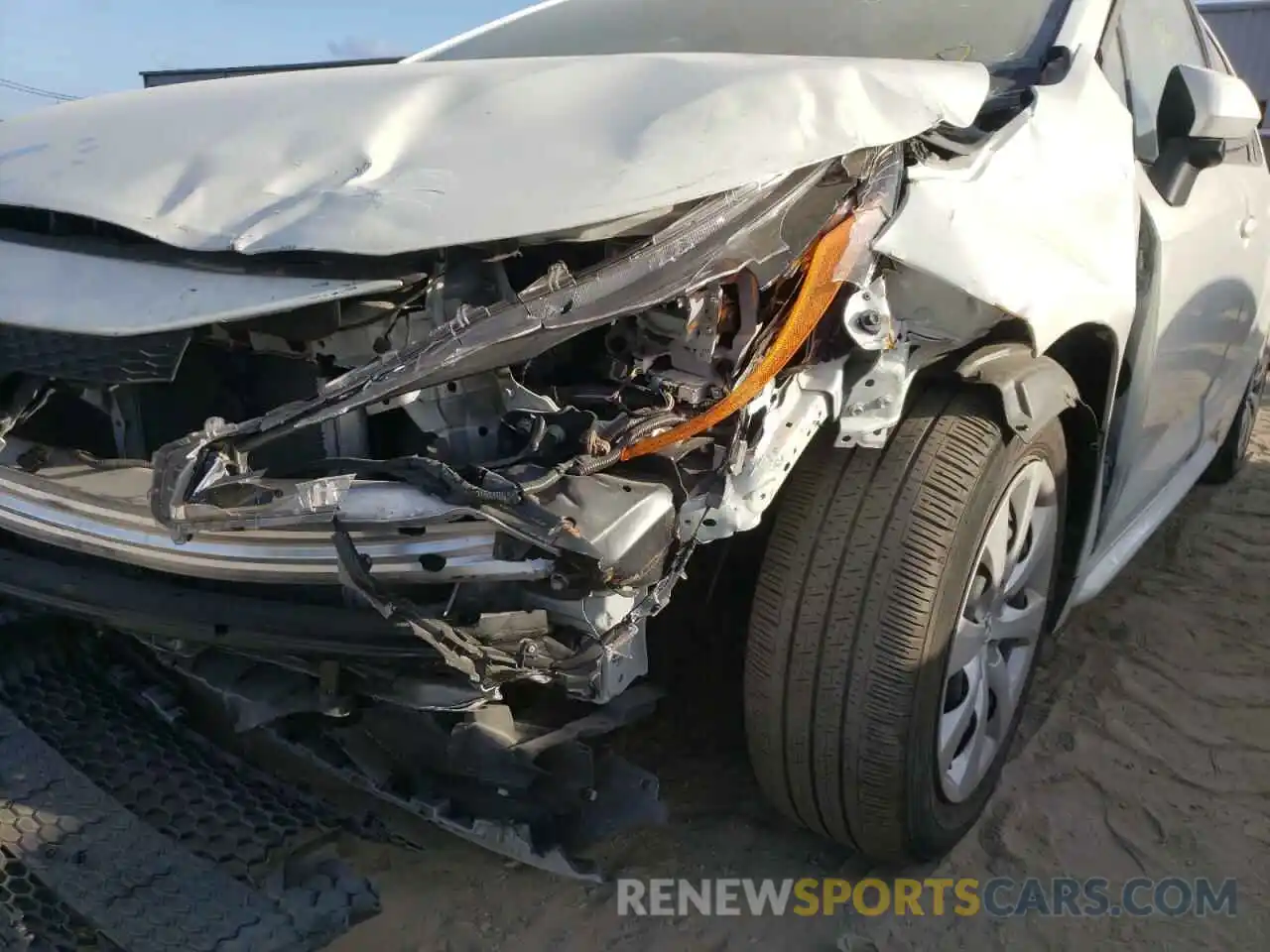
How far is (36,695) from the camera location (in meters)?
1.86

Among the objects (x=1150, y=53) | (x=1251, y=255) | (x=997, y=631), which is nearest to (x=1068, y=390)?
(x=997, y=631)

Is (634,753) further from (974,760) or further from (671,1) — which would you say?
(671,1)

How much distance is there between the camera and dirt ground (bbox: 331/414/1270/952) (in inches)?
77.2

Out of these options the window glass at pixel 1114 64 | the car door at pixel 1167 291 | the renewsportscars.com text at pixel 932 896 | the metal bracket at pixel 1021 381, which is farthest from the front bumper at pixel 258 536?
the window glass at pixel 1114 64

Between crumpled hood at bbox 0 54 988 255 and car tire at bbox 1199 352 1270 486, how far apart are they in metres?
2.95

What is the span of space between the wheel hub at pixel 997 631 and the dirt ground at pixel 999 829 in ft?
0.74

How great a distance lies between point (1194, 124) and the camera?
2.22 meters

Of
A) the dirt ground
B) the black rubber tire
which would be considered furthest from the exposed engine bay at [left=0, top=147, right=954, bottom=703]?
the dirt ground

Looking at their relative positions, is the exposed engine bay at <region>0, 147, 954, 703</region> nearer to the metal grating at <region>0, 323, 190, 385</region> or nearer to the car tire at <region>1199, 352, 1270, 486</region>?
the metal grating at <region>0, 323, 190, 385</region>

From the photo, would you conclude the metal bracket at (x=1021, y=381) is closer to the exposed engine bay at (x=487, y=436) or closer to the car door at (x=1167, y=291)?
the exposed engine bay at (x=487, y=436)

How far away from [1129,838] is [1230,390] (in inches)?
71.8

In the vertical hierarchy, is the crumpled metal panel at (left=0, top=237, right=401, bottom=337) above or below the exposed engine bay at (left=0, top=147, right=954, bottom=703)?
above

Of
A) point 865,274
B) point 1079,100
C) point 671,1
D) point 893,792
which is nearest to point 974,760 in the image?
point 893,792

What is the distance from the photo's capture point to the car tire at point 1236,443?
4.10 metres
